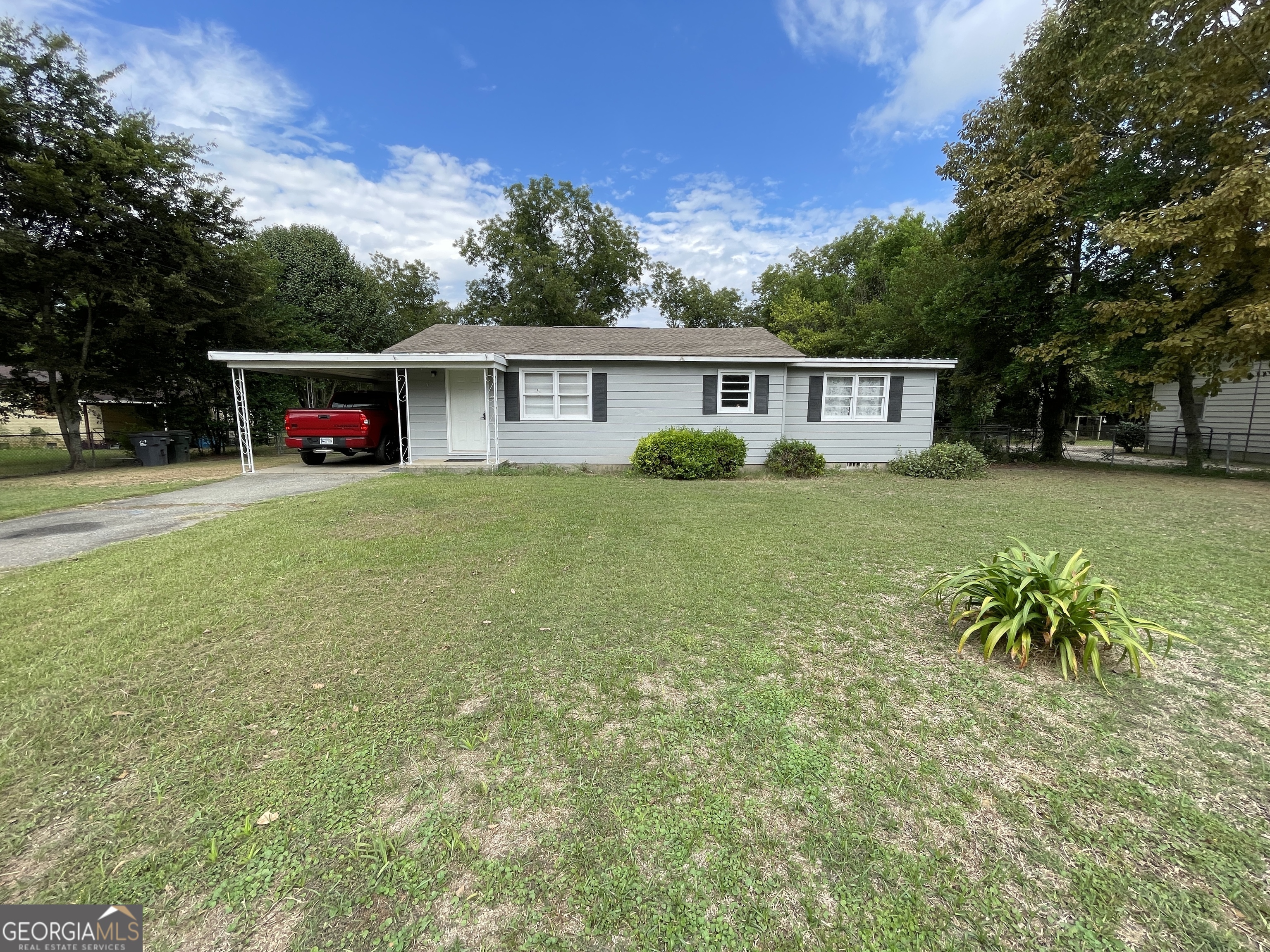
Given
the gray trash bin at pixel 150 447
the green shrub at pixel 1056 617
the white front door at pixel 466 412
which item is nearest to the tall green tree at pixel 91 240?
the gray trash bin at pixel 150 447

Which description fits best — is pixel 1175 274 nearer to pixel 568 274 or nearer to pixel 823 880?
pixel 823 880

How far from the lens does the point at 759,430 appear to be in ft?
39.8

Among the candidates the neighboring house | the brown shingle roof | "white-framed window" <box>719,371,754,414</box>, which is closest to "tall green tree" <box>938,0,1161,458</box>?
the neighboring house

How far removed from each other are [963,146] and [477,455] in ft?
52.9

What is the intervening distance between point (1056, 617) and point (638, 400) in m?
9.72

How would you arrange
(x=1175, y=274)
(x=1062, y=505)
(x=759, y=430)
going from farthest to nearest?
(x=759, y=430)
(x=1175, y=274)
(x=1062, y=505)

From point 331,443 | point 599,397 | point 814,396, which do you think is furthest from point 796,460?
point 331,443

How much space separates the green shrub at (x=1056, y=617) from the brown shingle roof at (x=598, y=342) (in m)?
9.11

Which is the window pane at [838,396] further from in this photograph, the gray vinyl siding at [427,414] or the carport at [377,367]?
the gray vinyl siding at [427,414]

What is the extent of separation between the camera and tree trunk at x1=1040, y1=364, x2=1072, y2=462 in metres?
15.4

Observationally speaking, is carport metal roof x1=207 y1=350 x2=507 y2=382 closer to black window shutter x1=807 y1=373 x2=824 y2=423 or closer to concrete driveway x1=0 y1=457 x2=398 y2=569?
concrete driveway x1=0 y1=457 x2=398 y2=569

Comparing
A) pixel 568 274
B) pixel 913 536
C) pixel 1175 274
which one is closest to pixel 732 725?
pixel 913 536

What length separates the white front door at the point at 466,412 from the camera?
11.9 metres

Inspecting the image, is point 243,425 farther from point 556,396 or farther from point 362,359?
point 556,396
